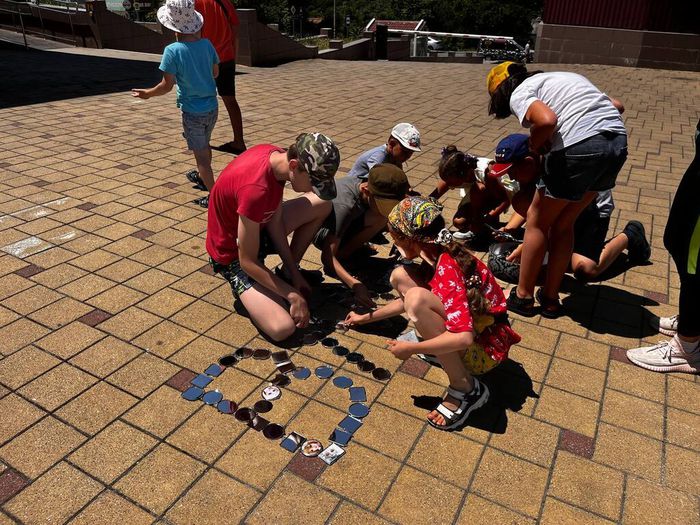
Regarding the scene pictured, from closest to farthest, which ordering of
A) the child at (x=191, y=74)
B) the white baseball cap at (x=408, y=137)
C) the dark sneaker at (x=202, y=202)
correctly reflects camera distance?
1. the white baseball cap at (x=408, y=137)
2. the child at (x=191, y=74)
3. the dark sneaker at (x=202, y=202)

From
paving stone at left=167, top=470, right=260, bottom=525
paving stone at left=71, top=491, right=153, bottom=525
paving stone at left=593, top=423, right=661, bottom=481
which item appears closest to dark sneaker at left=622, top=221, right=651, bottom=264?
paving stone at left=593, top=423, right=661, bottom=481

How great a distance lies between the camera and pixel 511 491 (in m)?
2.56

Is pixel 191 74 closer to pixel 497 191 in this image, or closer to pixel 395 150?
pixel 395 150

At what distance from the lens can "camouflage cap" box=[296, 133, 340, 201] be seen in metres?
3.12

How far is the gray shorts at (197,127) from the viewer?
17.1 feet

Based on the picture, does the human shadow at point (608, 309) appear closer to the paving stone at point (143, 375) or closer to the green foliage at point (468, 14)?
the paving stone at point (143, 375)

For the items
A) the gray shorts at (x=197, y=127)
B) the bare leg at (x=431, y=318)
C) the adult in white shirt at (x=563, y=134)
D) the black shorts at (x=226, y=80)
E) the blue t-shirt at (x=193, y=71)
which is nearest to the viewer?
the bare leg at (x=431, y=318)

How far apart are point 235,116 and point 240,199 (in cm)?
416

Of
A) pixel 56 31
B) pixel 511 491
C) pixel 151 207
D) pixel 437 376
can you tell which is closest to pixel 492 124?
pixel 151 207

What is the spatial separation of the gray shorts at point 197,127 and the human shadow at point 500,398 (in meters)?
3.47

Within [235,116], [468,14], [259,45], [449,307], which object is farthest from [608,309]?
[468,14]

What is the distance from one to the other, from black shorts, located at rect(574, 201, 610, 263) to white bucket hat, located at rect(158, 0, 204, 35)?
3783mm

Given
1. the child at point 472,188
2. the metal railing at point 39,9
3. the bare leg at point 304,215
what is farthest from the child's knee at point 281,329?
the metal railing at point 39,9

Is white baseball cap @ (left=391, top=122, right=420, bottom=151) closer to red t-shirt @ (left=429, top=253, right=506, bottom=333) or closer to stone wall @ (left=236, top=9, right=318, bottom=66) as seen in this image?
red t-shirt @ (left=429, top=253, right=506, bottom=333)
